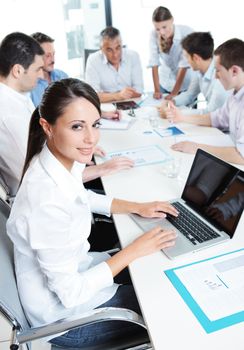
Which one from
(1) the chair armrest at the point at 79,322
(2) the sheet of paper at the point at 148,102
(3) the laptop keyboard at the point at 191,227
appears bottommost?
(1) the chair armrest at the point at 79,322

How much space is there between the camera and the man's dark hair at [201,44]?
8.14 feet

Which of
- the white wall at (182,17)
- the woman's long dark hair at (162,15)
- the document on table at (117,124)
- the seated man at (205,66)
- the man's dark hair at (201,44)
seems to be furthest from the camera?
the white wall at (182,17)

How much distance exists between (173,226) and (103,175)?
0.57m

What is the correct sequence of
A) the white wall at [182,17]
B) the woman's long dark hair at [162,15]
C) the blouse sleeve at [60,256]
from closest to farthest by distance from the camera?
the blouse sleeve at [60,256]
the woman's long dark hair at [162,15]
the white wall at [182,17]

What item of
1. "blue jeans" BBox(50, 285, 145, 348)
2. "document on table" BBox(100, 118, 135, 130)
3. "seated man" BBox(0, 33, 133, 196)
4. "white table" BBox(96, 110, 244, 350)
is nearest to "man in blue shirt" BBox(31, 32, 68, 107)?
"document on table" BBox(100, 118, 135, 130)

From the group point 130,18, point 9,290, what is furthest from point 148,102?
point 9,290

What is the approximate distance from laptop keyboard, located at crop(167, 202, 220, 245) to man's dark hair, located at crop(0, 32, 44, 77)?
3.91 feet

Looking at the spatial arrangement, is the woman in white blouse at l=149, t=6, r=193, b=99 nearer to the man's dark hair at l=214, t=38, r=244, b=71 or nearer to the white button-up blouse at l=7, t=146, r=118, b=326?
the man's dark hair at l=214, t=38, r=244, b=71

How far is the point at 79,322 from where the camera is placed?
0.89 m

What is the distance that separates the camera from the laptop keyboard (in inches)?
41.7

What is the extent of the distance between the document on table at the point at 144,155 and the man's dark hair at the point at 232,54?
63 centimetres

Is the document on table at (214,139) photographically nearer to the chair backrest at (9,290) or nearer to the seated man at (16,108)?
the seated man at (16,108)

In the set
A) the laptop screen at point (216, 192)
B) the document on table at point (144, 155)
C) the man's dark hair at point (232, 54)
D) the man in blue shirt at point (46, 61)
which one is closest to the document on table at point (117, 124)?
the document on table at point (144, 155)

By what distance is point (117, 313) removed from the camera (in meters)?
0.91
